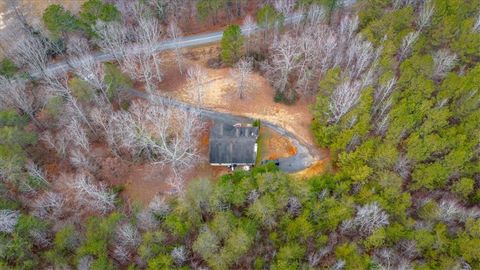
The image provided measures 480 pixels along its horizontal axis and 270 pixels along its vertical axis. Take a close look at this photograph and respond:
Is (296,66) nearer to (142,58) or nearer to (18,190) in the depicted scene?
(142,58)

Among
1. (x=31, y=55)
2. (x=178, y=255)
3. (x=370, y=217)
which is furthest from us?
(x=31, y=55)

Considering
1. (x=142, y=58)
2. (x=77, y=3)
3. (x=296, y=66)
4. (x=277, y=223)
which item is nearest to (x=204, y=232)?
(x=277, y=223)

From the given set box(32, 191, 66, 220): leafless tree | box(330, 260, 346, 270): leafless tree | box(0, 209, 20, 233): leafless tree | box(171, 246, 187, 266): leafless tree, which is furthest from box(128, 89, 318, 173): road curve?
box(0, 209, 20, 233): leafless tree

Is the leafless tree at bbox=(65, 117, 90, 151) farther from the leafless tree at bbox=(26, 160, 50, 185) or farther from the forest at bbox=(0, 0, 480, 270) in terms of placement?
the leafless tree at bbox=(26, 160, 50, 185)

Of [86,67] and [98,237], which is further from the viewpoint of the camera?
[86,67]

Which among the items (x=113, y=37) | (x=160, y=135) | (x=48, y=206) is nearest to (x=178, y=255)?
(x=160, y=135)

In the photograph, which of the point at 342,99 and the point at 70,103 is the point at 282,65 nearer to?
the point at 342,99

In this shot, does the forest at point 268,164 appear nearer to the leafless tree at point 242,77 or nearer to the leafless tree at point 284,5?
the leafless tree at point 242,77
